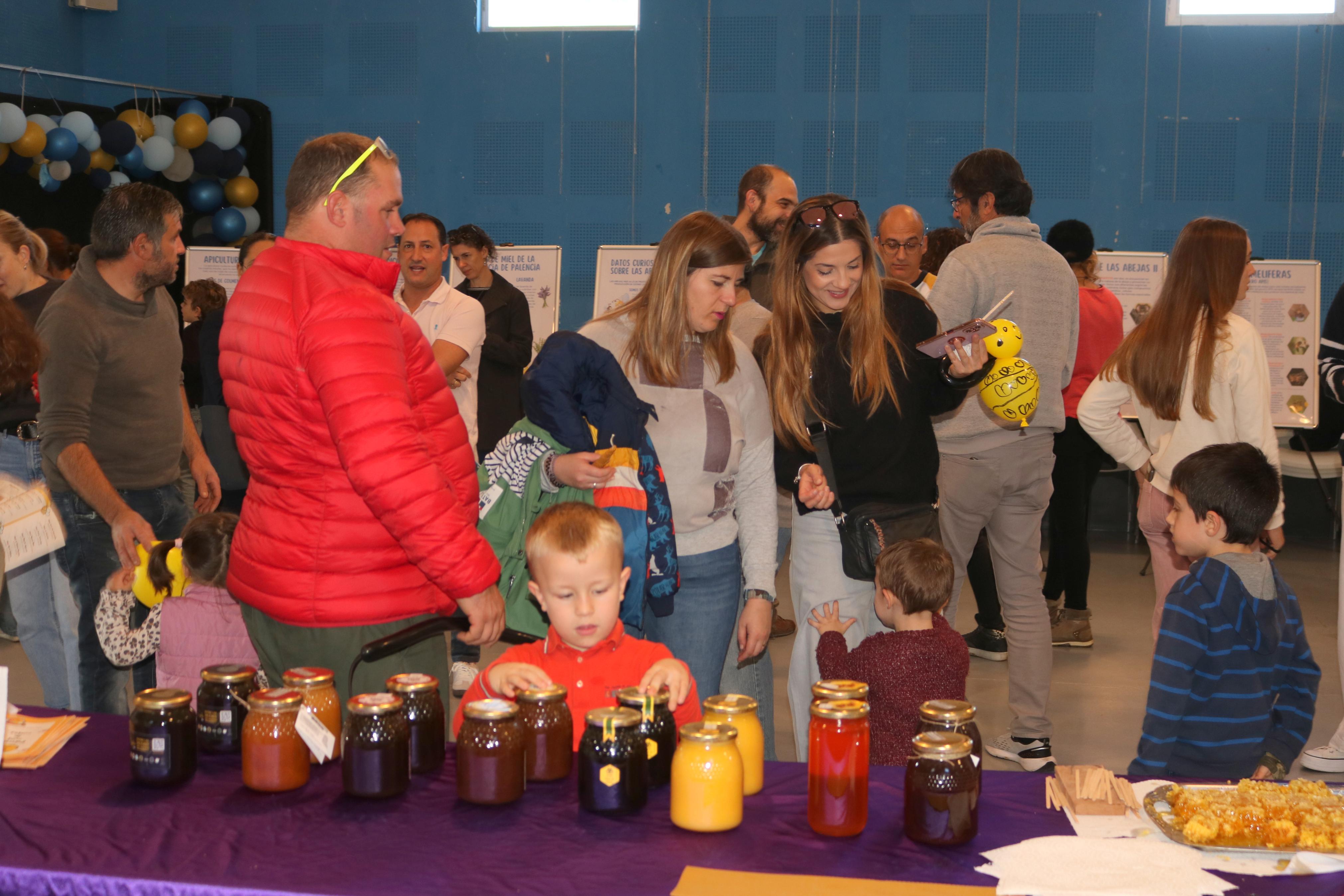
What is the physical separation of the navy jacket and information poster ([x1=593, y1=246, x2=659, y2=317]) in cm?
575

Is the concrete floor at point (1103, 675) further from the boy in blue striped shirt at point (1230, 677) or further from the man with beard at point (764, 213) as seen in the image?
the man with beard at point (764, 213)

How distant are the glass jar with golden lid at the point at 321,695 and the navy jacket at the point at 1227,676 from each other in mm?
1395

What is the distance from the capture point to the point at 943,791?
1409 mm

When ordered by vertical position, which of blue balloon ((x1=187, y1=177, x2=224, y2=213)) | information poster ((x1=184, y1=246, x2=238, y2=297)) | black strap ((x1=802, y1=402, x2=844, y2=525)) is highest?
blue balloon ((x1=187, y1=177, x2=224, y2=213))

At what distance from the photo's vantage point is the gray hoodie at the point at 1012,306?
130 inches

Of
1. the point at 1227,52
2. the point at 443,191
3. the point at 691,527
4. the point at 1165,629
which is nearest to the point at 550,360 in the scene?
the point at 691,527

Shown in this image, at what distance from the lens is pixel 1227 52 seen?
7.84 meters

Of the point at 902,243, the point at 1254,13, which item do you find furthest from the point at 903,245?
the point at 1254,13

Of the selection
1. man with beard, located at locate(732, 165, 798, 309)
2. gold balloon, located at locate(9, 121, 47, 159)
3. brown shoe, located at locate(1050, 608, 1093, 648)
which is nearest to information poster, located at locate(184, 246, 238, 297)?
gold balloon, located at locate(9, 121, 47, 159)

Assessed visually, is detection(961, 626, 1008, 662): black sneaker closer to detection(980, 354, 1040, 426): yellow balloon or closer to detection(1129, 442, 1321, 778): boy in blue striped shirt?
detection(980, 354, 1040, 426): yellow balloon

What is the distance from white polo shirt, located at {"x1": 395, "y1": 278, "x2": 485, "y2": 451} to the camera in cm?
443

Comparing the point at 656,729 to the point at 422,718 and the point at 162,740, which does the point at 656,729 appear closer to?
the point at 422,718

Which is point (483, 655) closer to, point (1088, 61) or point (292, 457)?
point (292, 457)

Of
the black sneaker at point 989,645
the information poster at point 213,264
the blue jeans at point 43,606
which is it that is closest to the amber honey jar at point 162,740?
the blue jeans at point 43,606
